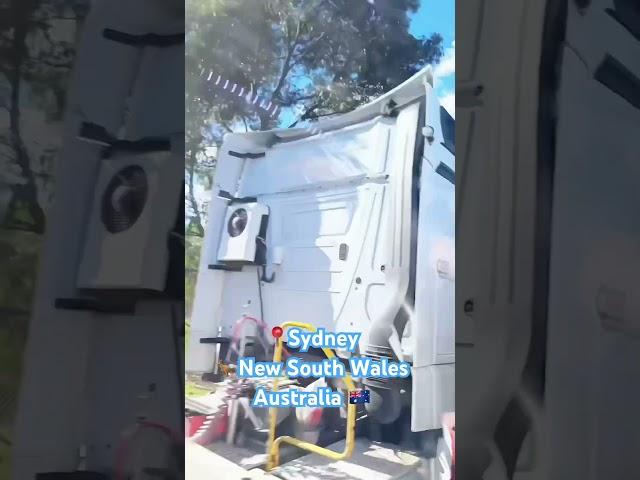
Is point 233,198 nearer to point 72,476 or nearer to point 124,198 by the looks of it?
point 124,198

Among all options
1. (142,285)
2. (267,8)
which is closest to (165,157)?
(142,285)

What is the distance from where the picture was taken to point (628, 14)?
137 cm

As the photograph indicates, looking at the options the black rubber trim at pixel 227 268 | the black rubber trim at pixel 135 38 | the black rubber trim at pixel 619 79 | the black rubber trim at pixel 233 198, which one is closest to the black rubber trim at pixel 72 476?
the black rubber trim at pixel 227 268

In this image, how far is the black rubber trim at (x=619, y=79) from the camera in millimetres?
1337

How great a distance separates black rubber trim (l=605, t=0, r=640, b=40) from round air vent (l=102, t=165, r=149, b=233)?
53.1 inches

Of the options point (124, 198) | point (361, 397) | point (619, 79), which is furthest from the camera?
point (619, 79)

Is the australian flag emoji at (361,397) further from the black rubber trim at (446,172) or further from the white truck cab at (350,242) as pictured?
the black rubber trim at (446,172)

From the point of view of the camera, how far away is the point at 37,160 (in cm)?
125

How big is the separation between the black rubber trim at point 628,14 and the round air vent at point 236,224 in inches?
45.7

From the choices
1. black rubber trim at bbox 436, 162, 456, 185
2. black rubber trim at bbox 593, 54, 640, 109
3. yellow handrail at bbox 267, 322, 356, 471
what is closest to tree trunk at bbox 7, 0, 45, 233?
yellow handrail at bbox 267, 322, 356, 471

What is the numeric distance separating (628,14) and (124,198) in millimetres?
1477

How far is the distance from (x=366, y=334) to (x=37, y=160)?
947 mm

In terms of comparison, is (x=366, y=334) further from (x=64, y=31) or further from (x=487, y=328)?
(x=64, y=31)

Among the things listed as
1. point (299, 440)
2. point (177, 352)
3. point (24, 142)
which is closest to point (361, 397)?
point (299, 440)
